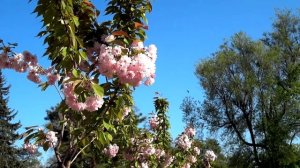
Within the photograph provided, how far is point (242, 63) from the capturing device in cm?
2508

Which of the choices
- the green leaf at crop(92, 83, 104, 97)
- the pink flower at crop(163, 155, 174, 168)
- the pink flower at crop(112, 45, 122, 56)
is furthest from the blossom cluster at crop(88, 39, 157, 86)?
the pink flower at crop(163, 155, 174, 168)

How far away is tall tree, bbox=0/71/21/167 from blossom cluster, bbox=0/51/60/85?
1961cm

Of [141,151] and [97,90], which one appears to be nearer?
[97,90]

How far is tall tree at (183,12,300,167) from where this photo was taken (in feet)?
77.5

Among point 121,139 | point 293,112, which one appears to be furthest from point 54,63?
point 293,112

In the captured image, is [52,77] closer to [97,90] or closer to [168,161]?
[97,90]

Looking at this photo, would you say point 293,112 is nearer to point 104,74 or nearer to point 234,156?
point 234,156

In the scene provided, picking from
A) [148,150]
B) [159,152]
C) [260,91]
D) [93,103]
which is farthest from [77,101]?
[260,91]

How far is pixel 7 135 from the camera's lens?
24.8 meters

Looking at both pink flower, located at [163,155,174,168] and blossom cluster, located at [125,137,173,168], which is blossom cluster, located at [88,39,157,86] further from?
pink flower, located at [163,155,174,168]

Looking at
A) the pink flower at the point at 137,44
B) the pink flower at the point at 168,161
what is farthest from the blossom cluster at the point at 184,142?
the pink flower at the point at 137,44

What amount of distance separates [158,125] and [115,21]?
5240mm

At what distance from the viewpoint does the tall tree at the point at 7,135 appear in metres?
23.5

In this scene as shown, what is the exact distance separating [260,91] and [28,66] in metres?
22.0
